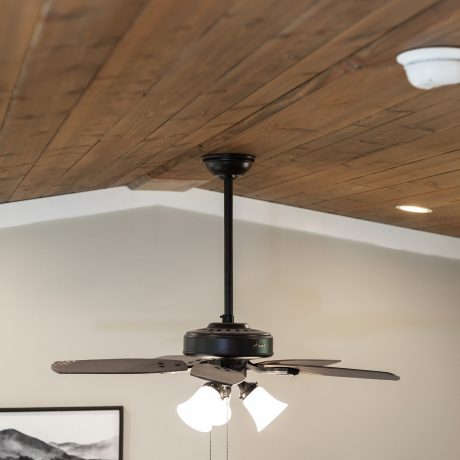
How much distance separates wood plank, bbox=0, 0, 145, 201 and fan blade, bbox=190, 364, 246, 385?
64 cm

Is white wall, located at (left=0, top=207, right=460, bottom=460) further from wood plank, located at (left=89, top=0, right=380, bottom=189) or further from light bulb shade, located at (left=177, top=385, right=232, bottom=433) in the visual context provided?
wood plank, located at (left=89, top=0, right=380, bottom=189)

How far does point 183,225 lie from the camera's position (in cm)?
333

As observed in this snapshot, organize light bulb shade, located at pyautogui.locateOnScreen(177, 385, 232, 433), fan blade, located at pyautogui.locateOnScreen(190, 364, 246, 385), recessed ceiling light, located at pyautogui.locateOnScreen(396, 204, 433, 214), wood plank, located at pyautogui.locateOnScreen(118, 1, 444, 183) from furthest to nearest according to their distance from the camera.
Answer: recessed ceiling light, located at pyautogui.locateOnScreen(396, 204, 433, 214) → light bulb shade, located at pyautogui.locateOnScreen(177, 385, 232, 433) → fan blade, located at pyautogui.locateOnScreen(190, 364, 246, 385) → wood plank, located at pyautogui.locateOnScreen(118, 1, 444, 183)

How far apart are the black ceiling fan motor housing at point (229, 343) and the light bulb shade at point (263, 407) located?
0.56 feet

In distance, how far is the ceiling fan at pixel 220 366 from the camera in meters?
1.98

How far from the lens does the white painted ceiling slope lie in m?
3.13

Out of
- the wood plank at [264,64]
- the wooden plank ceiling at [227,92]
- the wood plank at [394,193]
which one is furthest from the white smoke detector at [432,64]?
the wood plank at [394,193]

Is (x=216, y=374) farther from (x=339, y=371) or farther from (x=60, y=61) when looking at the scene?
(x=60, y=61)

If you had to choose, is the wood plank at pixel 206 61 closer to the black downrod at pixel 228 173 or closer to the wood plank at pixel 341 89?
the wood plank at pixel 341 89

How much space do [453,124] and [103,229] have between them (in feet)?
→ 5.97

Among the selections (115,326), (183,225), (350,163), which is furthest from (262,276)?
(350,163)

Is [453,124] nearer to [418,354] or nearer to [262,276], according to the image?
[262,276]

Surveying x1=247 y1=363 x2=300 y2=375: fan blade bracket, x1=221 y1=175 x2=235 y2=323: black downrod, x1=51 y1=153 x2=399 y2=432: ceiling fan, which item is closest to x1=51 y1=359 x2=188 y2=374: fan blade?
x1=51 y1=153 x2=399 y2=432: ceiling fan

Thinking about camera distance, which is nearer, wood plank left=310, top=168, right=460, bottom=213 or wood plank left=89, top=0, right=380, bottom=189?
wood plank left=89, top=0, right=380, bottom=189
